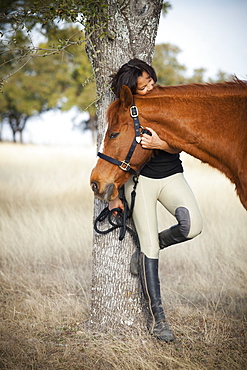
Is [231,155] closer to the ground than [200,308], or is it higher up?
higher up

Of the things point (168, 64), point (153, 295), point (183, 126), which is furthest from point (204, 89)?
point (168, 64)

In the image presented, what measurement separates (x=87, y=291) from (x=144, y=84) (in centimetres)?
249

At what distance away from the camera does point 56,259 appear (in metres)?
5.31

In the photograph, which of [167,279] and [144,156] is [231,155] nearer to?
[144,156]

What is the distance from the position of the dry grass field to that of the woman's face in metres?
1.92

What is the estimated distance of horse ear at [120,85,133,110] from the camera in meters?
2.57

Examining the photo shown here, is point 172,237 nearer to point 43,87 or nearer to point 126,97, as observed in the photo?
point 126,97

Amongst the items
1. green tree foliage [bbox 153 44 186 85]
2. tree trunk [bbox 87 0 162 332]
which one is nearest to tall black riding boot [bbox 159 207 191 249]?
tree trunk [bbox 87 0 162 332]

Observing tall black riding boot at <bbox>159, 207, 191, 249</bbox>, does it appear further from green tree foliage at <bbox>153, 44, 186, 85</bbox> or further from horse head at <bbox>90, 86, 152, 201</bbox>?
green tree foliage at <bbox>153, 44, 186, 85</bbox>

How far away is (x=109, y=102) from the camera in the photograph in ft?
10.8

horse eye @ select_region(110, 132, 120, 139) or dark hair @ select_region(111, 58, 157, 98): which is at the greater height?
dark hair @ select_region(111, 58, 157, 98)

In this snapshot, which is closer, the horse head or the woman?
the horse head

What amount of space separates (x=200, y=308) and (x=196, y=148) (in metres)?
1.82

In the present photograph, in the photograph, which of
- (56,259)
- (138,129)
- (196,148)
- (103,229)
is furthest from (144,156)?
(56,259)
